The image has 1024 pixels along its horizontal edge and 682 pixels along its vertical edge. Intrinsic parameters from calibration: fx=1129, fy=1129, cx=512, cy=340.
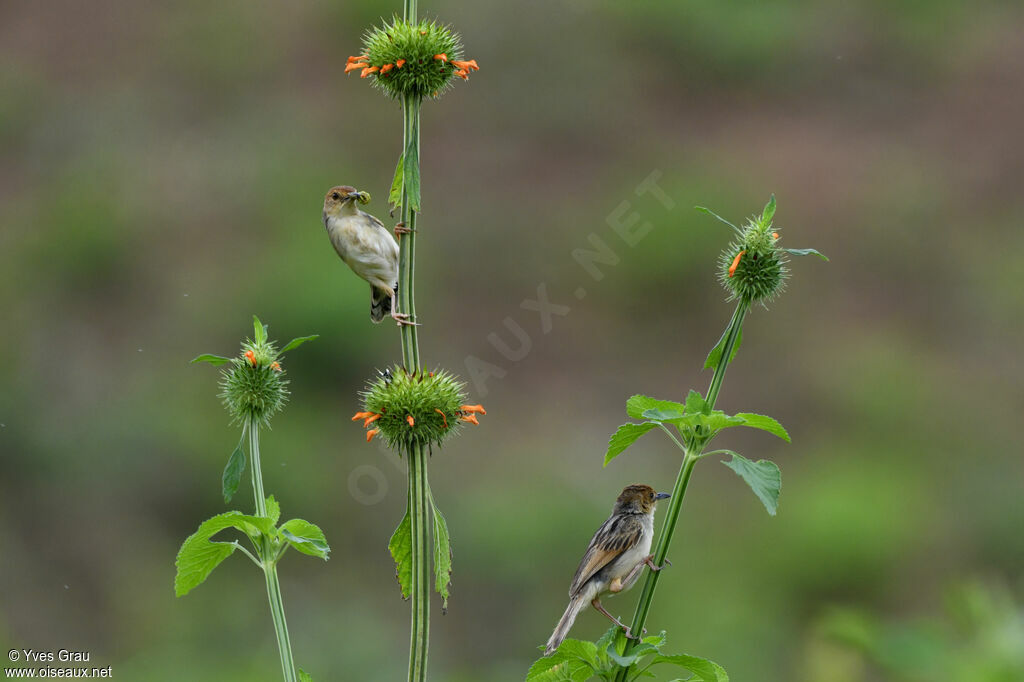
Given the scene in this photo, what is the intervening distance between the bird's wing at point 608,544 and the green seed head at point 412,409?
793 millimetres

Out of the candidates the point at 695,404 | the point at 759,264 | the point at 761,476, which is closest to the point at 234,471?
the point at 695,404

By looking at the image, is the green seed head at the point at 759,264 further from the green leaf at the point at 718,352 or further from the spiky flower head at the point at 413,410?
the spiky flower head at the point at 413,410

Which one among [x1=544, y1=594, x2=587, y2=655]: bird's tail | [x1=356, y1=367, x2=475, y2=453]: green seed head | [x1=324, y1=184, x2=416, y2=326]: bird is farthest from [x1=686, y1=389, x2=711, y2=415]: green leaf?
[x1=324, y1=184, x2=416, y2=326]: bird

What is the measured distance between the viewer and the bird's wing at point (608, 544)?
316cm

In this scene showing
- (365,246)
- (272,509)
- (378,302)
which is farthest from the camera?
(378,302)

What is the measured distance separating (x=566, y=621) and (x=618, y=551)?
0.38m

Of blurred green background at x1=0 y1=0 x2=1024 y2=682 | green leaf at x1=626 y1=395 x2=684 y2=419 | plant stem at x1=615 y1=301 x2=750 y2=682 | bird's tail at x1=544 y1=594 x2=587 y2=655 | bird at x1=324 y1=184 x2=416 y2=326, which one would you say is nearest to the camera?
plant stem at x1=615 y1=301 x2=750 y2=682

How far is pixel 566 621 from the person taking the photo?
2.93 meters

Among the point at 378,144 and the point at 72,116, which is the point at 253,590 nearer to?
the point at 378,144

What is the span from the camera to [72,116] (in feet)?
47.2

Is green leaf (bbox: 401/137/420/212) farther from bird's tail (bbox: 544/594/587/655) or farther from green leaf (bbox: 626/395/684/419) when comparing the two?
bird's tail (bbox: 544/594/587/655)

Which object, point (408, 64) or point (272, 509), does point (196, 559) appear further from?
point (408, 64)

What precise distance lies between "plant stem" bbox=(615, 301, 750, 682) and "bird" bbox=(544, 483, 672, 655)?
0.77 meters

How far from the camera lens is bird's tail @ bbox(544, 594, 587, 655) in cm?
269
